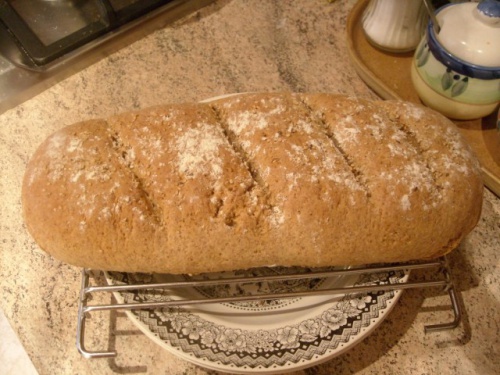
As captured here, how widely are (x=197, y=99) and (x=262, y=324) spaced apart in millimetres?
682

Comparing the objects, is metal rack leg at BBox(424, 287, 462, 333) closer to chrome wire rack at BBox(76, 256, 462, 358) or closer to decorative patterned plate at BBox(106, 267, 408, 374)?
chrome wire rack at BBox(76, 256, 462, 358)

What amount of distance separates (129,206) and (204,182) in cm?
14

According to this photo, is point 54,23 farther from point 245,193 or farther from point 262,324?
point 262,324

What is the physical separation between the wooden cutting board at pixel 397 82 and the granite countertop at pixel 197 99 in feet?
0.14

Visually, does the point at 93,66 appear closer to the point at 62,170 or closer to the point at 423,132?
the point at 62,170

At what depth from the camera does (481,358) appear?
0.87 metres

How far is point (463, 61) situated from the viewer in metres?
0.97

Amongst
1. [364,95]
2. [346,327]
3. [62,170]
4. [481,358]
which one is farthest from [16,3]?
[481,358]

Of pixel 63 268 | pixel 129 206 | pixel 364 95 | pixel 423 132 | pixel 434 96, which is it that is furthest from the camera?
pixel 364 95

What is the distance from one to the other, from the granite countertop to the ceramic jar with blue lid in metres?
0.20

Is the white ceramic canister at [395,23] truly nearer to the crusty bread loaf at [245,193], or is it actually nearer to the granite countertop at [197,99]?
the granite countertop at [197,99]

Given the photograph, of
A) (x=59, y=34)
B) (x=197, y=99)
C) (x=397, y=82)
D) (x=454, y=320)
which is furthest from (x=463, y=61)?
(x=59, y=34)

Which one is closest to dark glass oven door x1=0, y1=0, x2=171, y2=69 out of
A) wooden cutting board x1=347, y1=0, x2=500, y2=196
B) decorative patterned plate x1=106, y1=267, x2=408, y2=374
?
wooden cutting board x1=347, y1=0, x2=500, y2=196

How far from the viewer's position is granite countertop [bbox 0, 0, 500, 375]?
34.4 inches
